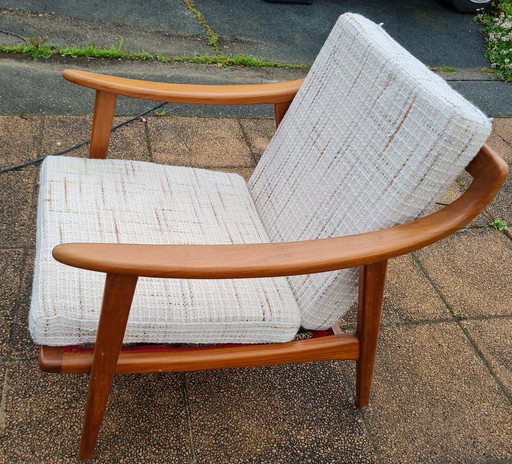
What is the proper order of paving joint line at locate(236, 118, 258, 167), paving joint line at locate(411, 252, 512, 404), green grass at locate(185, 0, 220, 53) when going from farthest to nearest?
green grass at locate(185, 0, 220, 53) < paving joint line at locate(236, 118, 258, 167) < paving joint line at locate(411, 252, 512, 404)

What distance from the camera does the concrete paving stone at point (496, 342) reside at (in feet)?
6.61

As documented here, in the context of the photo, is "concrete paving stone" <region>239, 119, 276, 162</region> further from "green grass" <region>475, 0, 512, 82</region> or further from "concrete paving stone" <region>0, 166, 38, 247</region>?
"green grass" <region>475, 0, 512, 82</region>

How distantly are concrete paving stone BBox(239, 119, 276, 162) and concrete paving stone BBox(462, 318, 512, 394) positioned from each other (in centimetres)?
137

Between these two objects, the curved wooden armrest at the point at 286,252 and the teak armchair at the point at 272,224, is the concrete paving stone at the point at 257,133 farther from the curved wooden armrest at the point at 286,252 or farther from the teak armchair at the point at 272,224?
the curved wooden armrest at the point at 286,252

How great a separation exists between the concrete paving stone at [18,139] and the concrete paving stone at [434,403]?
1.74 metres

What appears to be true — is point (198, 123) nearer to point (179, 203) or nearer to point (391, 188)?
point (179, 203)

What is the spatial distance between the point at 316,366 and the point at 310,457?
34 cm

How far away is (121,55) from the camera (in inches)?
140

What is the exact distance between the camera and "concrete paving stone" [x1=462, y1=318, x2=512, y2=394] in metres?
2.01

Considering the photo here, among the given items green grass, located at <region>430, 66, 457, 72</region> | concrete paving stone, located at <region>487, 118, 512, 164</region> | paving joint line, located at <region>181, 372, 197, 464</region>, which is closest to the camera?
paving joint line, located at <region>181, 372, 197, 464</region>

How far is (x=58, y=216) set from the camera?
1.53m

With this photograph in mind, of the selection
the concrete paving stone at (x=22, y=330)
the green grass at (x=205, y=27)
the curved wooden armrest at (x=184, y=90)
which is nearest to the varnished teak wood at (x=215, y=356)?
the concrete paving stone at (x=22, y=330)

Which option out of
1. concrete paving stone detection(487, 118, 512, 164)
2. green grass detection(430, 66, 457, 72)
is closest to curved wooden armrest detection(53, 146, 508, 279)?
concrete paving stone detection(487, 118, 512, 164)

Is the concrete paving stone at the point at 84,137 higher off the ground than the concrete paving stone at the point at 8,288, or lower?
lower
